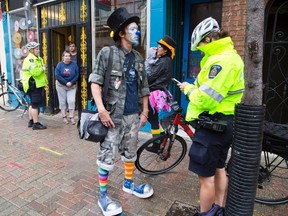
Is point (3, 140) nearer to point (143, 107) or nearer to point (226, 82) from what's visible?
point (143, 107)

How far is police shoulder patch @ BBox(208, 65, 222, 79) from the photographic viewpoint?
196cm

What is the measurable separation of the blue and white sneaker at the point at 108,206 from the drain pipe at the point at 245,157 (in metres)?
1.20

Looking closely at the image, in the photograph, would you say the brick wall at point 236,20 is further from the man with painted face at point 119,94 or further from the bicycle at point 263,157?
the man with painted face at point 119,94

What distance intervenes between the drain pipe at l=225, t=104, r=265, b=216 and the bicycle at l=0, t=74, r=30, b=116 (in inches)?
256

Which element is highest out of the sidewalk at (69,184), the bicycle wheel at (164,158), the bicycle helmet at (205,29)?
the bicycle helmet at (205,29)

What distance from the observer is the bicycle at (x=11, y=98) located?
746 centimetres

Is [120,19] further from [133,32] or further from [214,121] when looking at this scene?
[214,121]

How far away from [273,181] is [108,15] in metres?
4.68

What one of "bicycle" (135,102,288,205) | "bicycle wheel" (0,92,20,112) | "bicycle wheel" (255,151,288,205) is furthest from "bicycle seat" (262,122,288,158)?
"bicycle wheel" (0,92,20,112)

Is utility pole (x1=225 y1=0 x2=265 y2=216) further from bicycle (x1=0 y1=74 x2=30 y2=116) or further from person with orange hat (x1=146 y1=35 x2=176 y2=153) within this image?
bicycle (x1=0 y1=74 x2=30 y2=116)

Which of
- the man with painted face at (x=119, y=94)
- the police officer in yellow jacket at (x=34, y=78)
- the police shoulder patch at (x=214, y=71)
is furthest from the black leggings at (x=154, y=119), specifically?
the police officer in yellow jacket at (x=34, y=78)

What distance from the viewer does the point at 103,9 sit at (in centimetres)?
592

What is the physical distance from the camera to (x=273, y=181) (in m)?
3.31

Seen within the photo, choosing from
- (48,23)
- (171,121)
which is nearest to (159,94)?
(171,121)
